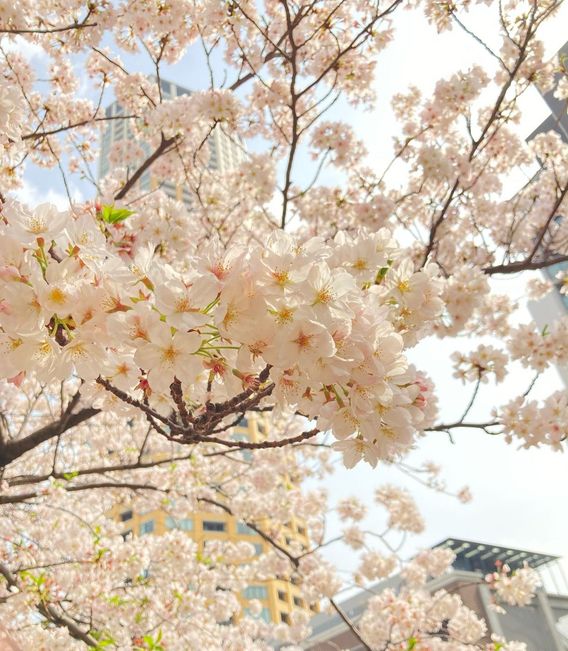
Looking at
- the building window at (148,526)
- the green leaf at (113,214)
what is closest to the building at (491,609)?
the green leaf at (113,214)

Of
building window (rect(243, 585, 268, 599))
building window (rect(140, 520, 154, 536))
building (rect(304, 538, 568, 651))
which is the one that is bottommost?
building (rect(304, 538, 568, 651))

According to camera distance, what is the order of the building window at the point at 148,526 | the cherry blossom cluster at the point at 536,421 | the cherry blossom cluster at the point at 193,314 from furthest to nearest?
the building window at the point at 148,526, the cherry blossom cluster at the point at 536,421, the cherry blossom cluster at the point at 193,314

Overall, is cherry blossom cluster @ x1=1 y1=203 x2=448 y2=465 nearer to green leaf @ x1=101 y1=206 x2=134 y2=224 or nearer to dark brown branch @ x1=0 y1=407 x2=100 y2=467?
green leaf @ x1=101 y1=206 x2=134 y2=224

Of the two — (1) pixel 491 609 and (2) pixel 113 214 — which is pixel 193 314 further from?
(1) pixel 491 609

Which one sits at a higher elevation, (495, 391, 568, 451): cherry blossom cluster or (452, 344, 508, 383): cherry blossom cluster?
(452, 344, 508, 383): cherry blossom cluster

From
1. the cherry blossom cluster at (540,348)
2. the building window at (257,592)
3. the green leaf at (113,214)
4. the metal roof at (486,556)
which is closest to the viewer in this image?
the green leaf at (113,214)

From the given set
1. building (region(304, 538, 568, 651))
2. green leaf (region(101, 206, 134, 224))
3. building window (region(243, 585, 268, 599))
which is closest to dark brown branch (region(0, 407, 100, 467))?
green leaf (region(101, 206, 134, 224))

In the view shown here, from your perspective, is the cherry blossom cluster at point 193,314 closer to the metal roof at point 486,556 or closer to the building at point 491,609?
the building at point 491,609

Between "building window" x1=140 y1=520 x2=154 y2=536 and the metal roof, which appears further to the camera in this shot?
"building window" x1=140 y1=520 x2=154 y2=536

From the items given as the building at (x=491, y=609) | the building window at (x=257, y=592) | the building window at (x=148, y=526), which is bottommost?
the building at (x=491, y=609)

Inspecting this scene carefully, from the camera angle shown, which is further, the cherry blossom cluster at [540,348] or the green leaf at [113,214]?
the cherry blossom cluster at [540,348]

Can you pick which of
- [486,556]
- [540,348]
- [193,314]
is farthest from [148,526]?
[193,314]

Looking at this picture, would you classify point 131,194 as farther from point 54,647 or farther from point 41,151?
point 54,647

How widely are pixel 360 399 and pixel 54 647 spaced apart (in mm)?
4666
